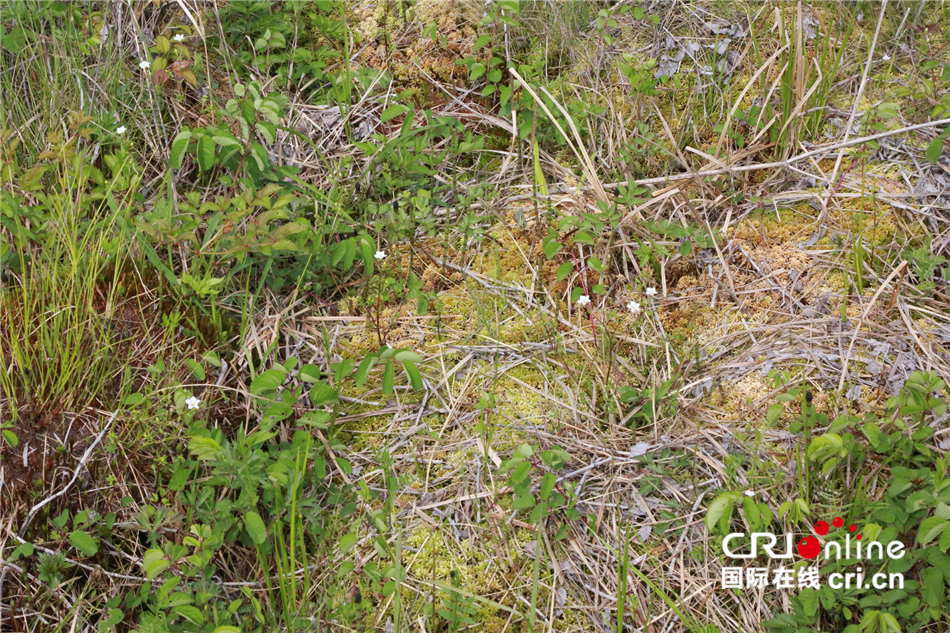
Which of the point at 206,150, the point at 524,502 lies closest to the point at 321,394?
the point at 524,502

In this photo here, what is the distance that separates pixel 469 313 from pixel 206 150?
3.60 ft

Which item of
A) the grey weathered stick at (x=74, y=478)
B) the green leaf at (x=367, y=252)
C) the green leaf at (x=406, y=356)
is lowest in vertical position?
the grey weathered stick at (x=74, y=478)

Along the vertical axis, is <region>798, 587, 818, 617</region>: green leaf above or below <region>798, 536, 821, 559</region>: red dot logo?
below

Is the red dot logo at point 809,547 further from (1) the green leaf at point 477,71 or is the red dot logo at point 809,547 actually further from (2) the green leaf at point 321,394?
(1) the green leaf at point 477,71

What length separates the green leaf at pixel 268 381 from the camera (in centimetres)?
221

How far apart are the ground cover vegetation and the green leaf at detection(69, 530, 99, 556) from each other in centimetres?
5

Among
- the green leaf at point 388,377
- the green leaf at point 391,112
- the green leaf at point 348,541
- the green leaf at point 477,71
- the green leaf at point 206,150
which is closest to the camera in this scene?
the green leaf at point 348,541

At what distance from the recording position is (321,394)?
220 cm

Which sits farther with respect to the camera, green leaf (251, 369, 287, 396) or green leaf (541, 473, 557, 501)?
green leaf (251, 369, 287, 396)

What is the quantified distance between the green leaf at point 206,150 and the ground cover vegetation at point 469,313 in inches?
0.4

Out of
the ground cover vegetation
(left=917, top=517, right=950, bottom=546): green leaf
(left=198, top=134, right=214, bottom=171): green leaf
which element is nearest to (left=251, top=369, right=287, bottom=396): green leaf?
the ground cover vegetation

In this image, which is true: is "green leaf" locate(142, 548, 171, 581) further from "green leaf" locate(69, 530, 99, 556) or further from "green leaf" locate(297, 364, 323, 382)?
"green leaf" locate(297, 364, 323, 382)

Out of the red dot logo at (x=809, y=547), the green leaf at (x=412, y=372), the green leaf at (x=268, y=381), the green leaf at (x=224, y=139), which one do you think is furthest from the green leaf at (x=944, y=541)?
the green leaf at (x=224, y=139)

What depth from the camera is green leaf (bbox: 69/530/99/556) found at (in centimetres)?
190
